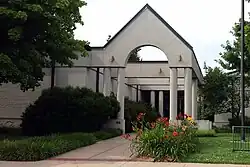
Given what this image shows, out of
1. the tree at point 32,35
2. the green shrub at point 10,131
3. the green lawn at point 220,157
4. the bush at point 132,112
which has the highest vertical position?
the tree at point 32,35

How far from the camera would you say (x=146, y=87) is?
5056 centimetres

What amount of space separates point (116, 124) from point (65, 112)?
16.9 ft

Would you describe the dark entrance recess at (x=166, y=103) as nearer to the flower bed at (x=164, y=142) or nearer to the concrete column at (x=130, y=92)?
the concrete column at (x=130, y=92)

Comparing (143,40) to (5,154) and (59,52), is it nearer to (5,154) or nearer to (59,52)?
(59,52)

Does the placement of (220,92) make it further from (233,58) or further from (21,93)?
(21,93)

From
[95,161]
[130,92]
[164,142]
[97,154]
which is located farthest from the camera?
[130,92]

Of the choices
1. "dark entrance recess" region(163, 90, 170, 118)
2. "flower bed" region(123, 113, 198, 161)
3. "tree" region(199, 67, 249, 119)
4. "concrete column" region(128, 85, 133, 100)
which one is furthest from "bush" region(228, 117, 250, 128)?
"flower bed" region(123, 113, 198, 161)

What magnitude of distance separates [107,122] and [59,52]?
9249 mm

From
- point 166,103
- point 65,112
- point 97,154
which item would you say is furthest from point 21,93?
point 166,103

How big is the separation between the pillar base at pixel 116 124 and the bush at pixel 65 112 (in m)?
3.13

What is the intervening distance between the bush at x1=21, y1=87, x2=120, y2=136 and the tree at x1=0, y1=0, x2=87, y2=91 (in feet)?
11.5

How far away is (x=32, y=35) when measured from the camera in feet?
68.3

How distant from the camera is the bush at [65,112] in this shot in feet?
85.3

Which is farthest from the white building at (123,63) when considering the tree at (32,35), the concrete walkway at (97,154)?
the concrete walkway at (97,154)
